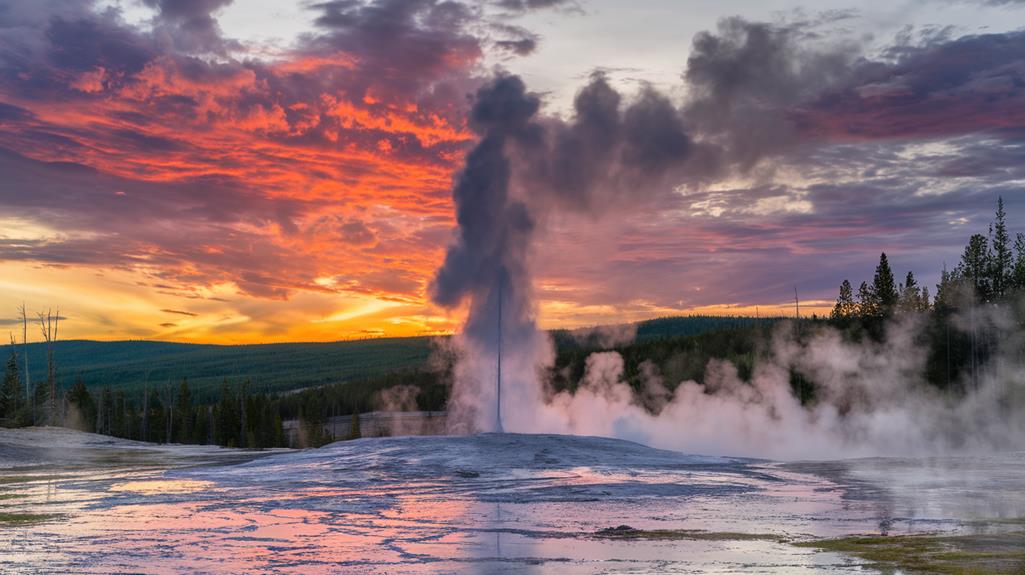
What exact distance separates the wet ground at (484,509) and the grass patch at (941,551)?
2.42 feet

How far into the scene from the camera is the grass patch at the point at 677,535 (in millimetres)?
21906

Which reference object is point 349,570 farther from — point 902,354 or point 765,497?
point 902,354

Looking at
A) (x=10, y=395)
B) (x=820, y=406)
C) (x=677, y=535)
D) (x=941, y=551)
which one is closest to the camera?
(x=941, y=551)

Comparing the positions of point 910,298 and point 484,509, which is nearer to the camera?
point 484,509

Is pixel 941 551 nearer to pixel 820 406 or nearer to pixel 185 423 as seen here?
pixel 820 406

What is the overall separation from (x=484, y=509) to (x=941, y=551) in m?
13.2

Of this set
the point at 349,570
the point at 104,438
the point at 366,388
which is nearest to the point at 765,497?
the point at 349,570

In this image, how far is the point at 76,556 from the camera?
64.8 ft

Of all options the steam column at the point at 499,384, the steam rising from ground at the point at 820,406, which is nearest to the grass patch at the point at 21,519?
the steam column at the point at 499,384

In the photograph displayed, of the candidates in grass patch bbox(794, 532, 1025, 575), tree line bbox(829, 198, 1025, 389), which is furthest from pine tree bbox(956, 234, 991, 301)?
grass patch bbox(794, 532, 1025, 575)

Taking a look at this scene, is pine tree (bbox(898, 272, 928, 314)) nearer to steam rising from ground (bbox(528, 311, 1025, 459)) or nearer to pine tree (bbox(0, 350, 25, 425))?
steam rising from ground (bbox(528, 311, 1025, 459))

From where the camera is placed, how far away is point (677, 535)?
74.1 feet

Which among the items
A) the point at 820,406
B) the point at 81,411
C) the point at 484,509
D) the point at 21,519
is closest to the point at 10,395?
the point at 81,411

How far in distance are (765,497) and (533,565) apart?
15925 millimetres
